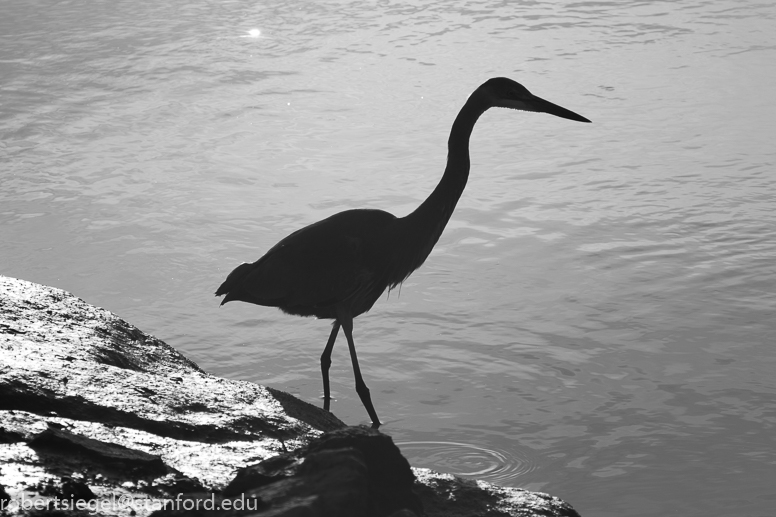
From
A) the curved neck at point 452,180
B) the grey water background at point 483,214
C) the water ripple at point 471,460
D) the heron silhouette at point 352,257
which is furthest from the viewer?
the curved neck at point 452,180

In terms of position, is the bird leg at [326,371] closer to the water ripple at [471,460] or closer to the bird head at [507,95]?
the water ripple at [471,460]

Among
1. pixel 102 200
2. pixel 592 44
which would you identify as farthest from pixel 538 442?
pixel 592 44

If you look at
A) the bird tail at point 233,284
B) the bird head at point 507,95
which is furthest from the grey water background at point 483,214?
the bird head at point 507,95

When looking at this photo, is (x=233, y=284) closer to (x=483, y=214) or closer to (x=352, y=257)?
(x=352, y=257)

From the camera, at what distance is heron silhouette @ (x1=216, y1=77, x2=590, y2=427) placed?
5.30 metres

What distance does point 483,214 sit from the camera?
8.17 metres

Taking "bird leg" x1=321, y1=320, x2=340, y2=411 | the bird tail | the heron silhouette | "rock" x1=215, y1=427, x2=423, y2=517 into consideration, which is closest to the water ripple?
the heron silhouette

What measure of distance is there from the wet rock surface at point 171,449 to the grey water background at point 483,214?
1067mm

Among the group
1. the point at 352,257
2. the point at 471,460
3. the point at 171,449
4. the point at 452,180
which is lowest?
the point at 471,460

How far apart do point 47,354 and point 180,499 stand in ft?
5.22

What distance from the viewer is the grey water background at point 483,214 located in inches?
205

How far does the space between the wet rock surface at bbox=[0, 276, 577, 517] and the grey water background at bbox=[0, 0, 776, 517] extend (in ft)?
3.50

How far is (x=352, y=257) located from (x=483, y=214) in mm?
3005

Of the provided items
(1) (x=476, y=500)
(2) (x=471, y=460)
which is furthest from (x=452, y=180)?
(1) (x=476, y=500)
